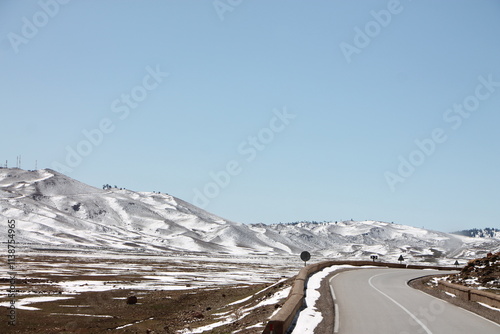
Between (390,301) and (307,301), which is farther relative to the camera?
(390,301)

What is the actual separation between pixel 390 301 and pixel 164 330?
10794 mm

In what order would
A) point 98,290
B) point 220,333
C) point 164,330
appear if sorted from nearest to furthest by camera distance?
point 220,333 < point 164,330 < point 98,290

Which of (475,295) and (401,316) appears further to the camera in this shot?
(475,295)

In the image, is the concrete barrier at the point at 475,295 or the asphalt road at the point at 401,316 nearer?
the asphalt road at the point at 401,316

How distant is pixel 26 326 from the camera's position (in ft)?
96.1

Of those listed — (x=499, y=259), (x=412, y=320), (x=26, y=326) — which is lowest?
(x=26, y=326)

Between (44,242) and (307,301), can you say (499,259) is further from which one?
(44,242)

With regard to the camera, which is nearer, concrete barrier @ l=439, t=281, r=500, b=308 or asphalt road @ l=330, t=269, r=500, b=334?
asphalt road @ l=330, t=269, r=500, b=334

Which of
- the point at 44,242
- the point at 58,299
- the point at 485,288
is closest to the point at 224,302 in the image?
the point at 58,299

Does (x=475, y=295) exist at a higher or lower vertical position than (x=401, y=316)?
higher

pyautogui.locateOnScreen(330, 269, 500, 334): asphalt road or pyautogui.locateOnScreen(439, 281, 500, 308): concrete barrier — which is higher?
pyautogui.locateOnScreen(439, 281, 500, 308): concrete barrier

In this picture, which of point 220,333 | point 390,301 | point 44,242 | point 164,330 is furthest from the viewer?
point 44,242

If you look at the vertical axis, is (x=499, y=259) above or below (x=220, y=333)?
above

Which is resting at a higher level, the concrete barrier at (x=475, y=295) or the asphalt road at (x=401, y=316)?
the concrete barrier at (x=475, y=295)
